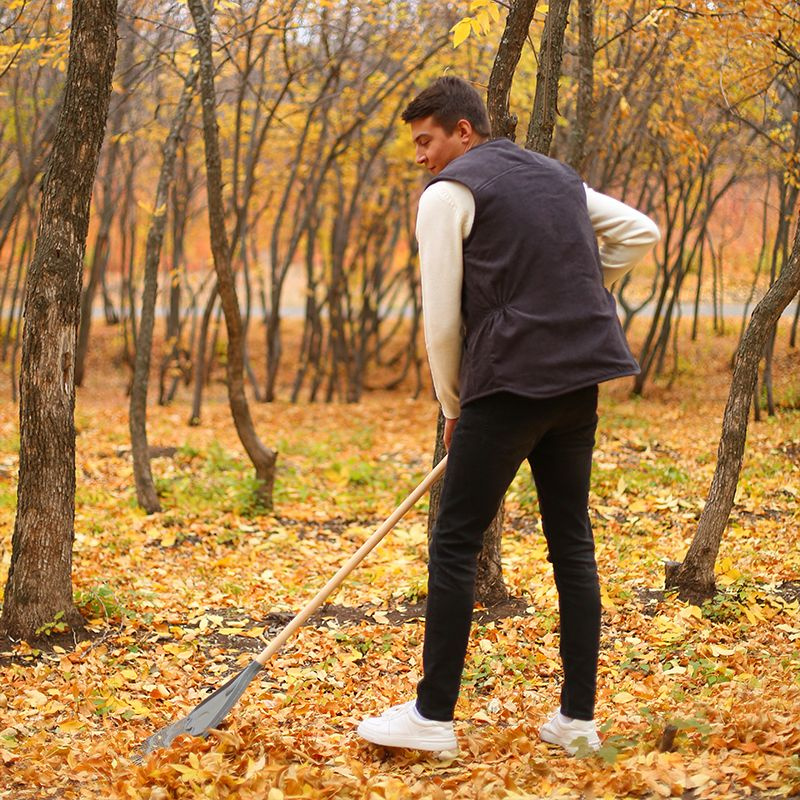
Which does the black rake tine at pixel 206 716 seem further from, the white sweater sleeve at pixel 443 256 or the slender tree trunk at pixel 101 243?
the slender tree trunk at pixel 101 243

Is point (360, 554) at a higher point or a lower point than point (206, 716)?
higher

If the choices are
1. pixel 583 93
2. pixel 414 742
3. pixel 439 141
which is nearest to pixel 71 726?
pixel 414 742

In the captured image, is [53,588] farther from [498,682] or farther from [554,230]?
[554,230]

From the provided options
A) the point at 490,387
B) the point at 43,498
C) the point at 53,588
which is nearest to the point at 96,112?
the point at 43,498

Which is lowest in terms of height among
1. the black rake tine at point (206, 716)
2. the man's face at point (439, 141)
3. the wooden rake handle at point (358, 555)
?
the black rake tine at point (206, 716)

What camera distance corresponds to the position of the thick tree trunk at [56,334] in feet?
13.3

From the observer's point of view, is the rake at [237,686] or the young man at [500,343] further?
the rake at [237,686]

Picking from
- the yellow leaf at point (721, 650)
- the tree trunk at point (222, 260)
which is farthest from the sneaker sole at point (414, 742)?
the tree trunk at point (222, 260)

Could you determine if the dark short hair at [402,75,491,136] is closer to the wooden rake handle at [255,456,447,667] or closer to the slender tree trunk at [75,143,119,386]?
the wooden rake handle at [255,456,447,667]

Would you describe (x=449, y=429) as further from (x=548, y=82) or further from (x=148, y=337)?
(x=148, y=337)

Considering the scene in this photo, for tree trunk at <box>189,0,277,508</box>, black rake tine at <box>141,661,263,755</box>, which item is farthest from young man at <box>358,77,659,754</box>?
tree trunk at <box>189,0,277,508</box>

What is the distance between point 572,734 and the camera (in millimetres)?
2973

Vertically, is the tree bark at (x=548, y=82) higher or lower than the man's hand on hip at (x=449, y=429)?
higher

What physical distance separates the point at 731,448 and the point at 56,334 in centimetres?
324
